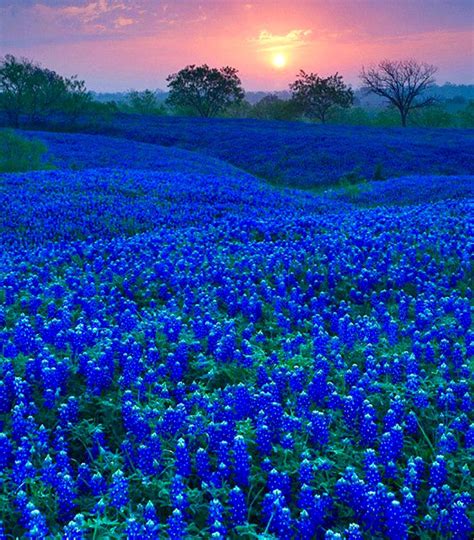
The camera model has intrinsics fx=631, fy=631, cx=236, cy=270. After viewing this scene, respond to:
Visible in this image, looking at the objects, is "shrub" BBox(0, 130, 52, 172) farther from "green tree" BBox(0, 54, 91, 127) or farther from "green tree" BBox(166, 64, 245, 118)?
"green tree" BBox(166, 64, 245, 118)

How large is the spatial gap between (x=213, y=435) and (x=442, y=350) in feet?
7.98

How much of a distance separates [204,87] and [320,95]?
14099 millimetres

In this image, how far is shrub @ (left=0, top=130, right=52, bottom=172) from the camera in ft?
77.4

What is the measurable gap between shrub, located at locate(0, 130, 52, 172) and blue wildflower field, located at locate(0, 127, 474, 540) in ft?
47.7

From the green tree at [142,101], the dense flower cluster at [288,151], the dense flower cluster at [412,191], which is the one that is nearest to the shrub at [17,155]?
the dense flower cluster at [288,151]

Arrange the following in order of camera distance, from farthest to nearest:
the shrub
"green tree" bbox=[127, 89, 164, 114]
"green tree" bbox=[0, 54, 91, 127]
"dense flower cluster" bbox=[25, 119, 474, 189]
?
1. "green tree" bbox=[127, 89, 164, 114]
2. "green tree" bbox=[0, 54, 91, 127]
3. "dense flower cluster" bbox=[25, 119, 474, 189]
4. the shrub

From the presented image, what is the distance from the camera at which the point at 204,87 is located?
235ft

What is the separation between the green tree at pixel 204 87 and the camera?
70.5 meters

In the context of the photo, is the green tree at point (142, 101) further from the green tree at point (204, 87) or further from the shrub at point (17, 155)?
the shrub at point (17, 155)

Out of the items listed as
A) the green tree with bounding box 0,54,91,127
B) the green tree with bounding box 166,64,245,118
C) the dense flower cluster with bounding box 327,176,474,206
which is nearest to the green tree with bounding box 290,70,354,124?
the green tree with bounding box 166,64,245,118

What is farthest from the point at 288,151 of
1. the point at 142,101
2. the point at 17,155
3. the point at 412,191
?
the point at 142,101

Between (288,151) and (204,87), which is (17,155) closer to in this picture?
(288,151)

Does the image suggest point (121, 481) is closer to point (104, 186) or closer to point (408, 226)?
point (408, 226)

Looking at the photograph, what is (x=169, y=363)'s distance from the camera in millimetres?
5367
